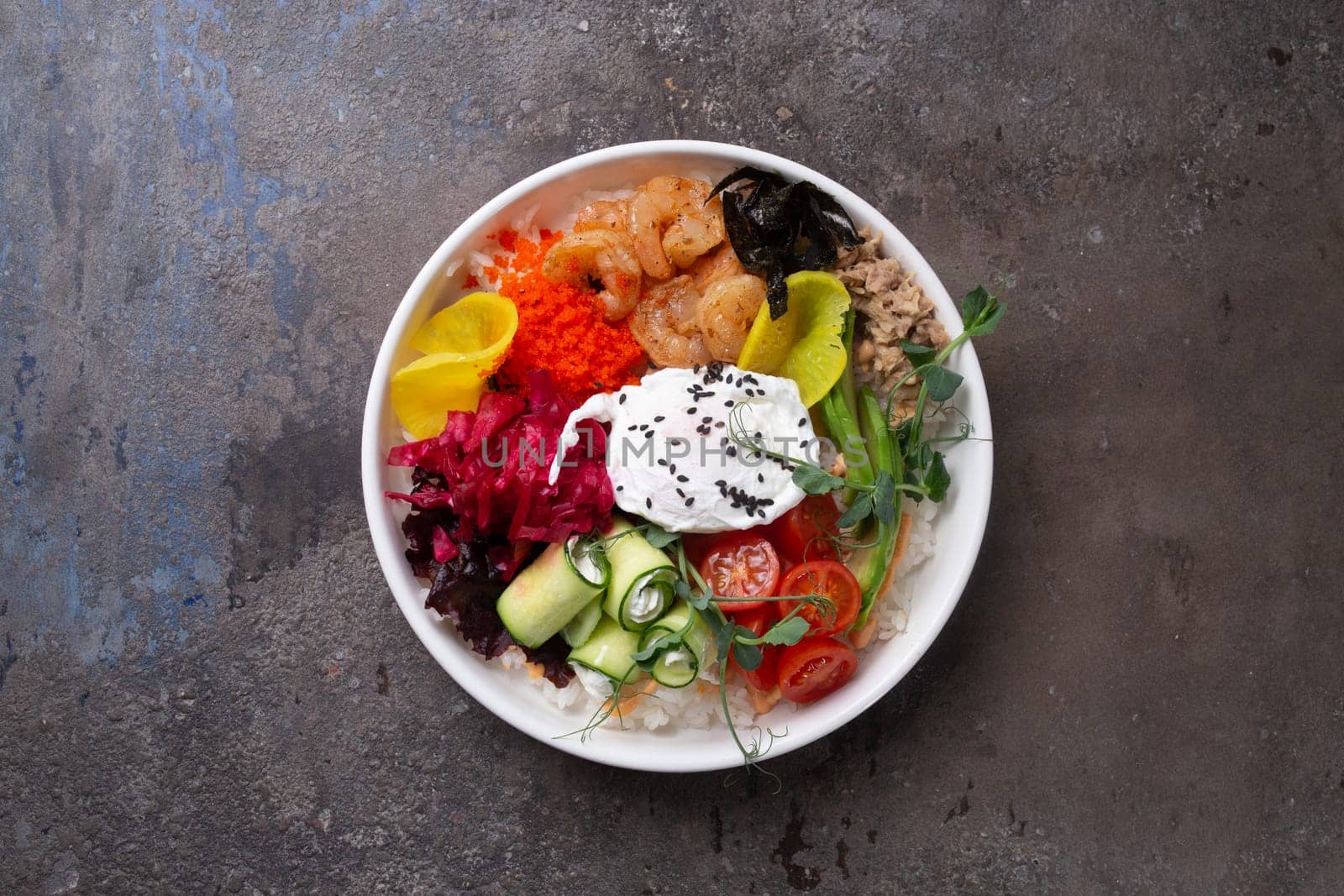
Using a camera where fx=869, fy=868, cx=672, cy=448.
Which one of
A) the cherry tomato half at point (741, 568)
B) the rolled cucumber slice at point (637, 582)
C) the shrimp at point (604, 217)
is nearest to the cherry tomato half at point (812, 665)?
the cherry tomato half at point (741, 568)

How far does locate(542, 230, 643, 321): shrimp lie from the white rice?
0.16 m

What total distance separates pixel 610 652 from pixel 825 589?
1.78ft

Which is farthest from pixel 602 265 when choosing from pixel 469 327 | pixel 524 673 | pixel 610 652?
pixel 524 673

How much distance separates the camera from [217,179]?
8.38ft

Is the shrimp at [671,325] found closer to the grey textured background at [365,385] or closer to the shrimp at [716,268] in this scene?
the shrimp at [716,268]

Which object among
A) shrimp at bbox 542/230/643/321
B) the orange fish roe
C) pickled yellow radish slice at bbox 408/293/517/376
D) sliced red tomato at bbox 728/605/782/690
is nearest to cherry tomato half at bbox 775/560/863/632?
sliced red tomato at bbox 728/605/782/690

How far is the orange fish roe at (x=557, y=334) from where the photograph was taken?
217cm

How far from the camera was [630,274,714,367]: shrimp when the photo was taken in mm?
2230

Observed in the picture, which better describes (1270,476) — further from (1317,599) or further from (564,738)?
(564,738)

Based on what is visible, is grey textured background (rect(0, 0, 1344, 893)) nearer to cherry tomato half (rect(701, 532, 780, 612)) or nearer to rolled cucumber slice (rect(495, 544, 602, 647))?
rolled cucumber slice (rect(495, 544, 602, 647))

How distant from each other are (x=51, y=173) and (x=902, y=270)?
Result: 2.47m

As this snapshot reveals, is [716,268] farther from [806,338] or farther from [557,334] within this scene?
[557,334]

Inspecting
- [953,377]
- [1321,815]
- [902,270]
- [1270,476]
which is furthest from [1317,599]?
[902,270]

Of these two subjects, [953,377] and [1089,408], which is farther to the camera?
[1089,408]
